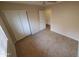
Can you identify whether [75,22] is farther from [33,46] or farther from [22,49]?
[22,49]

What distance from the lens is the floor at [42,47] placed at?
92.1 inches

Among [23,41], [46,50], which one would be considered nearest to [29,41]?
[23,41]

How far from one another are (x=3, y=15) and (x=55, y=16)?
244 cm

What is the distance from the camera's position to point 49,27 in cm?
419

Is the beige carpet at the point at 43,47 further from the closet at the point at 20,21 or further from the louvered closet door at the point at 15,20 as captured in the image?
the louvered closet door at the point at 15,20

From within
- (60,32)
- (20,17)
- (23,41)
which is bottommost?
(60,32)

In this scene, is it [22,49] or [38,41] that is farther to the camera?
[38,41]

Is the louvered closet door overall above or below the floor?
above

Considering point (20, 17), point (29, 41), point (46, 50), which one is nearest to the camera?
point (20, 17)

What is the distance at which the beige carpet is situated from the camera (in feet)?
7.69

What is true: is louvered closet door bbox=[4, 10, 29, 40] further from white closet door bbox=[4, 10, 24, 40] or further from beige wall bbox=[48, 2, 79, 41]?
beige wall bbox=[48, 2, 79, 41]

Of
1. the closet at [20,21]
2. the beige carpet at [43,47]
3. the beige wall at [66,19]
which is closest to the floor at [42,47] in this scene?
the beige carpet at [43,47]

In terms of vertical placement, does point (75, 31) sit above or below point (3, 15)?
below

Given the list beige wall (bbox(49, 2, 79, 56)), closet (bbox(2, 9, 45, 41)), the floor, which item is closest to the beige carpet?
the floor
